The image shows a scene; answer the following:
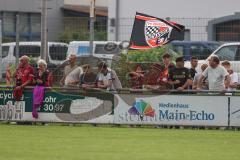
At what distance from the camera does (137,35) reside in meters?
24.1

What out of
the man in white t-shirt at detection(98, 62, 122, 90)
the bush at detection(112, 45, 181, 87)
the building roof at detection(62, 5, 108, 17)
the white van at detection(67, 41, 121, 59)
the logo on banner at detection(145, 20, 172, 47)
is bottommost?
the man in white t-shirt at detection(98, 62, 122, 90)

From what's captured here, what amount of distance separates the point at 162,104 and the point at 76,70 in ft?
9.16

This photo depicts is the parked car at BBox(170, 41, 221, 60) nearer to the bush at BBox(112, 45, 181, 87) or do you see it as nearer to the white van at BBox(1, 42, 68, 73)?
the bush at BBox(112, 45, 181, 87)

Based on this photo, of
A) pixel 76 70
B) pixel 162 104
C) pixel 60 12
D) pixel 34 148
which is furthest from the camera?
pixel 60 12

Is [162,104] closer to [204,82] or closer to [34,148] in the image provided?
[204,82]

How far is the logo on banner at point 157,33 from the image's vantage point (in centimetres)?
2389

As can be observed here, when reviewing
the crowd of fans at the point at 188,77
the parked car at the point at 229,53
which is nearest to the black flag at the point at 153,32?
the crowd of fans at the point at 188,77

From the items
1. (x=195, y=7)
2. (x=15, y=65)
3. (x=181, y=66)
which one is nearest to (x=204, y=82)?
(x=181, y=66)

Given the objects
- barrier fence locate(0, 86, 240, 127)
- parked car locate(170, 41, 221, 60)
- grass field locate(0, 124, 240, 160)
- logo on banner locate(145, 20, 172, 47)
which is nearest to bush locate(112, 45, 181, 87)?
parked car locate(170, 41, 221, 60)

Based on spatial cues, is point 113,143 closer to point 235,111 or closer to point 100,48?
point 235,111

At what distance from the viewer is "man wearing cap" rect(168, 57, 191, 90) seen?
2219cm

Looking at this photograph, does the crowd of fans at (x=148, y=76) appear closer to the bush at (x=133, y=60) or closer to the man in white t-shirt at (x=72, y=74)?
the man in white t-shirt at (x=72, y=74)

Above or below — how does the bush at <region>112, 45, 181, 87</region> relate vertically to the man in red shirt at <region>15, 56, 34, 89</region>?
above

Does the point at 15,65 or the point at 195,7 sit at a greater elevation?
the point at 195,7
